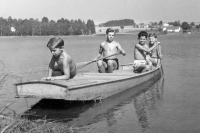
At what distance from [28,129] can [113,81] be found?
13.2ft

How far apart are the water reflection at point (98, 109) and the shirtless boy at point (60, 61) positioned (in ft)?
2.67

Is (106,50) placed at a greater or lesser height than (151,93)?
greater

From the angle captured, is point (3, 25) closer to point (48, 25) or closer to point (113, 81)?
point (48, 25)

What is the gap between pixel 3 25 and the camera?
398ft

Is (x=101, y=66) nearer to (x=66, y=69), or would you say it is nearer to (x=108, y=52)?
(x=108, y=52)

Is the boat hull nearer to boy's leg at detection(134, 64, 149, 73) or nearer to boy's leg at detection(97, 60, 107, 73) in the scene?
boy's leg at detection(97, 60, 107, 73)

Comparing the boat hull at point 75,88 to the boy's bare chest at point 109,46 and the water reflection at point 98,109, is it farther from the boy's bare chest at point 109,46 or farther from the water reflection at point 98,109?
the boy's bare chest at point 109,46

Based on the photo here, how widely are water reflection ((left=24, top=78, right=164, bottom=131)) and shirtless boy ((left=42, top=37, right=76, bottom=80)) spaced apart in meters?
0.81

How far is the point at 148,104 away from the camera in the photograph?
8680 mm

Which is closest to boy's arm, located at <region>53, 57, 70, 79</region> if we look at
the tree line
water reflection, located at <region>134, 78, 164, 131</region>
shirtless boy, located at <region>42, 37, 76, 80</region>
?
shirtless boy, located at <region>42, 37, 76, 80</region>

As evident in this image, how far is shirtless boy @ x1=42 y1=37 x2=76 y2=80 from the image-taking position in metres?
7.43

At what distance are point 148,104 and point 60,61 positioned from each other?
9.20 ft

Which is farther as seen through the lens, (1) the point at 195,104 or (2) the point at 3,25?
(2) the point at 3,25

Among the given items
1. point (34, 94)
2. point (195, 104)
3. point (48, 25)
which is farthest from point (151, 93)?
point (48, 25)
